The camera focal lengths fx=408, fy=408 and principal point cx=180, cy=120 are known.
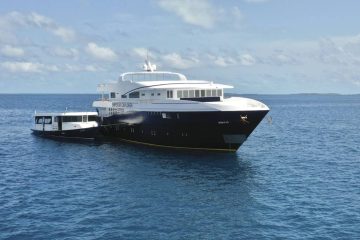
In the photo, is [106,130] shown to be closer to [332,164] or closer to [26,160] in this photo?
[26,160]

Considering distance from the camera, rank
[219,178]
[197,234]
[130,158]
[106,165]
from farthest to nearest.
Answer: [130,158], [106,165], [219,178], [197,234]

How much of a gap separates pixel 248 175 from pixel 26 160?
28.7 m

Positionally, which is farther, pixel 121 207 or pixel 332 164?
pixel 332 164

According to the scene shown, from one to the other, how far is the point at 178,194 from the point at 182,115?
17.8 m

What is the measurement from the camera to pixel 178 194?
34844mm

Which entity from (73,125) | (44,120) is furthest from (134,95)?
(44,120)

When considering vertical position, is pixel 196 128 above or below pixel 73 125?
below

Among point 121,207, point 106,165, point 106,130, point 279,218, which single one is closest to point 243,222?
point 279,218

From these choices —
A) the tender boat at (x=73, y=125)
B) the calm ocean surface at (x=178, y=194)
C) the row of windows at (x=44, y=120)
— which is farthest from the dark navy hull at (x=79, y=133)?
the calm ocean surface at (x=178, y=194)

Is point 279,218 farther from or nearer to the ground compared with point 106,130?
nearer to the ground

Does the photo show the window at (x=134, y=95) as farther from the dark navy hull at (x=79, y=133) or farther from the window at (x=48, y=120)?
the window at (x=48, y=120)

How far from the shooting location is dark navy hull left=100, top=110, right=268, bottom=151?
162 ft

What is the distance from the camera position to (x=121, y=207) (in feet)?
103

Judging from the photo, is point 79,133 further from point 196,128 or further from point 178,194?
point 178,194
